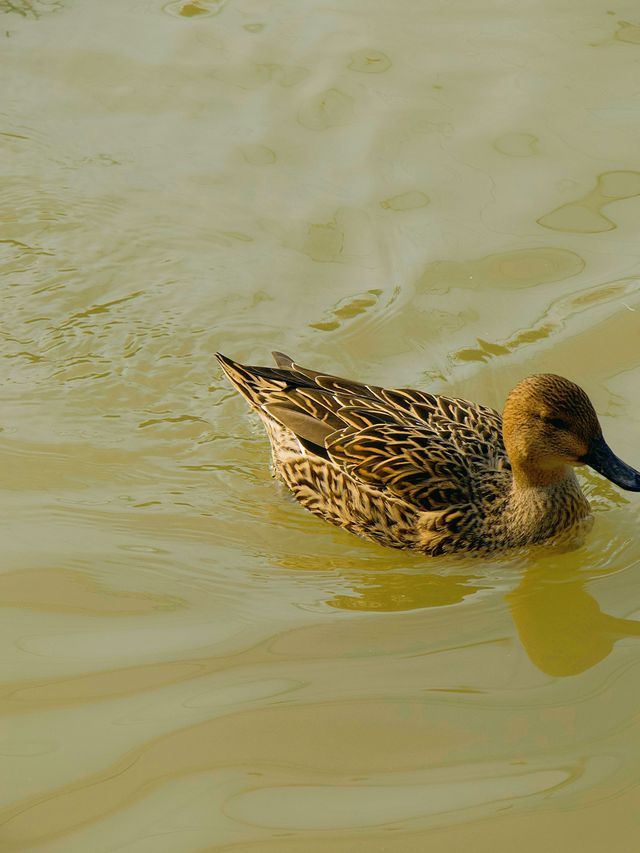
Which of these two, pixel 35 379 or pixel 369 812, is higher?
pixel 369 812

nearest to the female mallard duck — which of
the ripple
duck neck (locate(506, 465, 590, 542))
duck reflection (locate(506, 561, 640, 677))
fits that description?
duck neck (locate(506, 465, 590, 542))

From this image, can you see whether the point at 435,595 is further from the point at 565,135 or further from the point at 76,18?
the point at 76,18

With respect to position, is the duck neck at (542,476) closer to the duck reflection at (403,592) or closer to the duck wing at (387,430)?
the duck wing at (387,430)

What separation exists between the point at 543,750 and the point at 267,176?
5608 millimetres

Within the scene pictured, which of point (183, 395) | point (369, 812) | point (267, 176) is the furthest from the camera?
point (267, 176)

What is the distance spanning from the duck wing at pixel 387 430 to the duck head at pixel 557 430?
14.2 inches

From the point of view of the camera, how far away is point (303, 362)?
823 cm

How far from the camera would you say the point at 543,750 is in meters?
5.29

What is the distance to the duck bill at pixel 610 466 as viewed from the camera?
6.30m

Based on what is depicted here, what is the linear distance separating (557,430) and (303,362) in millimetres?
2255

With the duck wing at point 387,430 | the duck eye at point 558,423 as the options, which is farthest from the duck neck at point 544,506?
the duck eye at point 558,423

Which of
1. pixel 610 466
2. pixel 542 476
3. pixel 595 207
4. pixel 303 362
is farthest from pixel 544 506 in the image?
pixel 595 207

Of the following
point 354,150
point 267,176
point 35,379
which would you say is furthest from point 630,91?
point 35,379

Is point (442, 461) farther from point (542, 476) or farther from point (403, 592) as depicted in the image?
point (403, 592)
